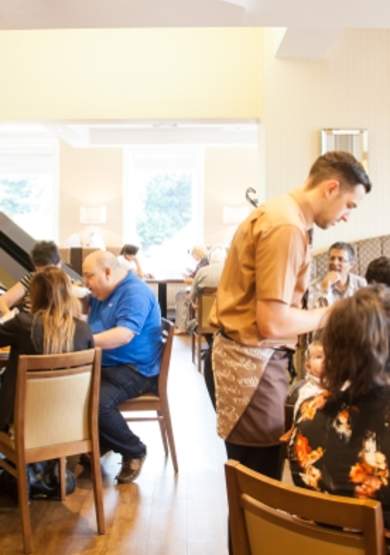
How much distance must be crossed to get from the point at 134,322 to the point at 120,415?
19.0 inches

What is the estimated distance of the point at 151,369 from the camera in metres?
3.48

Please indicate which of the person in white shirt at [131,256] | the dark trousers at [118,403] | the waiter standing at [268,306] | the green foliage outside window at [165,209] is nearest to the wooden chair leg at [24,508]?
the dark trousers at [118,403]

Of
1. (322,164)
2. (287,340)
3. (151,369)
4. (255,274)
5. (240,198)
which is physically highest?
(240,198)

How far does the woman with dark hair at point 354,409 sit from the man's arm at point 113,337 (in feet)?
6.29

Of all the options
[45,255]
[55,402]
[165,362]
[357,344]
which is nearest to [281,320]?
[357,344]

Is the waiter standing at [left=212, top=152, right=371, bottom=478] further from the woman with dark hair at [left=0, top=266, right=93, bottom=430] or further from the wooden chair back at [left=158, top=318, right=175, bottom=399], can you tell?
the wooden chair back at [left=158, top=318, right=175, bottom=399]

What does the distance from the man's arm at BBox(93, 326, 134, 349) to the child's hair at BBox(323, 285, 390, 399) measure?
1941 millimetres

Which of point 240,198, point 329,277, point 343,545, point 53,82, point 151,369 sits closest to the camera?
point 343,545

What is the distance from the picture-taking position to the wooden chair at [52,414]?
101 inches

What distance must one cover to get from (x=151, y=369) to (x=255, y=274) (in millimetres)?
1813

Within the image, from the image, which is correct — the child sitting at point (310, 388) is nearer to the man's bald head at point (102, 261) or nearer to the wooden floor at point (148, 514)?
the wooden floor at point (148, 514)

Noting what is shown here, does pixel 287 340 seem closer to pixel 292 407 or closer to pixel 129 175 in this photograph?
pixel 292 407

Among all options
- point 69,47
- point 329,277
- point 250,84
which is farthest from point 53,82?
point 329,277

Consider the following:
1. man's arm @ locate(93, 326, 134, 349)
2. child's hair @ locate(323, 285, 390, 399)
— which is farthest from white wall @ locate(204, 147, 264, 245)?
child's hair @ locate(323, 285, 390, 399)
